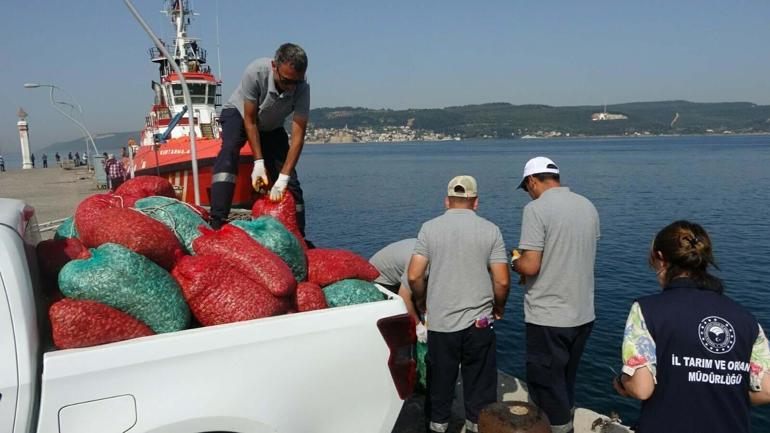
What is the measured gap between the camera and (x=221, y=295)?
291 cm

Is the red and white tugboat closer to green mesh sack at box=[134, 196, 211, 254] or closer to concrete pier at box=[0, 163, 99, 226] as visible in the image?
concrete pier at box=[0, 163, 99, 226]

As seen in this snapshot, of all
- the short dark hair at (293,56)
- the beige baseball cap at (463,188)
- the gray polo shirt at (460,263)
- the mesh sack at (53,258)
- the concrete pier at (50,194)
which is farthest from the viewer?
the concrete pier at (50,194)

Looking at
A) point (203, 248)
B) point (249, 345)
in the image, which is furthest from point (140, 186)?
point (249, 345)

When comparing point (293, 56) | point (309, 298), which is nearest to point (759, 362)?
point (309, 298)

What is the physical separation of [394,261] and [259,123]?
1.89 m

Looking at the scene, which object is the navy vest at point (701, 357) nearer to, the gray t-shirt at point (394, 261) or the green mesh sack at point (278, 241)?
the green mesh sack at point (278, 241)

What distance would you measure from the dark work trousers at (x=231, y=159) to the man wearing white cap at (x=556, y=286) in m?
2.22

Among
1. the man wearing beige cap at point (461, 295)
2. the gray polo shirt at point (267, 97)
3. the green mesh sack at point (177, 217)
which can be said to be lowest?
the man wearing beige cap at point (461, 295)

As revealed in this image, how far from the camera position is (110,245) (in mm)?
2832

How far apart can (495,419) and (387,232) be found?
72.2 ft

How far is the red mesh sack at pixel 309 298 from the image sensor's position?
3.27m

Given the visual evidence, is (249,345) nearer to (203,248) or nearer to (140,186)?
(203,248)

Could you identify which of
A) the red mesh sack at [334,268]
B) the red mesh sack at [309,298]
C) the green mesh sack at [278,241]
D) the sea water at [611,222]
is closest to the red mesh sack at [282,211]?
the red mesh sack at [334,268]

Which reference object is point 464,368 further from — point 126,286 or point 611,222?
point 611,222
